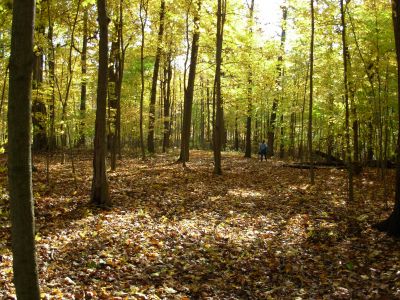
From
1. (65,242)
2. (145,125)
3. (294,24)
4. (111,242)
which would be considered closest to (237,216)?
(111,242)

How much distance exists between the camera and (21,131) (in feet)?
9.34

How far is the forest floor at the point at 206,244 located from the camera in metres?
6.05

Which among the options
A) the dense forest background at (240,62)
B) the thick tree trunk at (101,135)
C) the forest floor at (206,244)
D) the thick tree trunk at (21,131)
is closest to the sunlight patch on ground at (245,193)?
the forest floor at (206,244)

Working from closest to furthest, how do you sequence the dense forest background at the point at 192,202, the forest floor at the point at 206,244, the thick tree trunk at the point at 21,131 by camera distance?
1. the thick tree trunk at the point at 21,131
2. the dense forest background at the point at 192,202
3. the forest floor at the point at 206,244

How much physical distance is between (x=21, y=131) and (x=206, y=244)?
593 centimetres

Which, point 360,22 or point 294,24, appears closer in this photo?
point 360,22

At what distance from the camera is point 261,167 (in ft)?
67.0

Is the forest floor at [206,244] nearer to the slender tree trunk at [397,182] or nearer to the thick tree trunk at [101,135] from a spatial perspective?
the slender tree trunk at [397,182]

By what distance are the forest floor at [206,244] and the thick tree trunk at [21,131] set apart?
2.79 m

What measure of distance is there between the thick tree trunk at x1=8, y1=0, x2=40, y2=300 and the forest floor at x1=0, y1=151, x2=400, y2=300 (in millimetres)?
2788

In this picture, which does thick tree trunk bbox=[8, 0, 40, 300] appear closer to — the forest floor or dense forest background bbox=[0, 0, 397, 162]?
the forest floor

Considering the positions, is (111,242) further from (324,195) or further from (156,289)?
(324,195)

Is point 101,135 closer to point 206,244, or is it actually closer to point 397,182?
point 206,244

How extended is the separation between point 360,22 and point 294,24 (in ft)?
10.9
